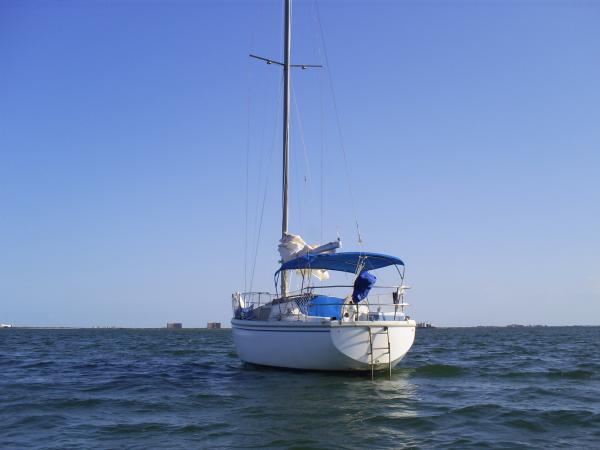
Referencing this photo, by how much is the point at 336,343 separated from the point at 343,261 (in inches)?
161

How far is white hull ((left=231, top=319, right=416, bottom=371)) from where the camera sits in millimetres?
16578

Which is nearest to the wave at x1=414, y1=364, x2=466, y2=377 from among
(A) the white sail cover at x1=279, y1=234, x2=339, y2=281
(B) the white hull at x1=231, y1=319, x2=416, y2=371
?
(B) the white hull at x1=231, y1=319, x2=416, y2=371

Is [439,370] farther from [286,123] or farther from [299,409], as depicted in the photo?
[286,123]

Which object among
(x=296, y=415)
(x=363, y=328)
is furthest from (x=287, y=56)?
(x=296, y=415)

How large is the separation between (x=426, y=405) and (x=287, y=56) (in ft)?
59.1

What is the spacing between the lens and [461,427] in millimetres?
11078

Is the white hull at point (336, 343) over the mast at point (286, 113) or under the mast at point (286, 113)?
under

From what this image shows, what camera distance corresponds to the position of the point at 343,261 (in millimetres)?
20031

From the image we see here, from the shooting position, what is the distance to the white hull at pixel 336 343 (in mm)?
16578

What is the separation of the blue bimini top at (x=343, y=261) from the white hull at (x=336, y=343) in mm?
2295

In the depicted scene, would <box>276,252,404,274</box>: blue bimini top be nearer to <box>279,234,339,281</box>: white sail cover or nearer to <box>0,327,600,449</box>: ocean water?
<box>279,234,339,281</box>: white sail cover

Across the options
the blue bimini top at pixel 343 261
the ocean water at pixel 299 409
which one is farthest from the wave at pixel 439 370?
the blue bimini top at pixel 343 261

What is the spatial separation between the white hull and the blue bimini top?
2.30 m

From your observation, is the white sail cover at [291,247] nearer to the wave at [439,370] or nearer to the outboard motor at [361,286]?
the outboard motor at [361,286]
